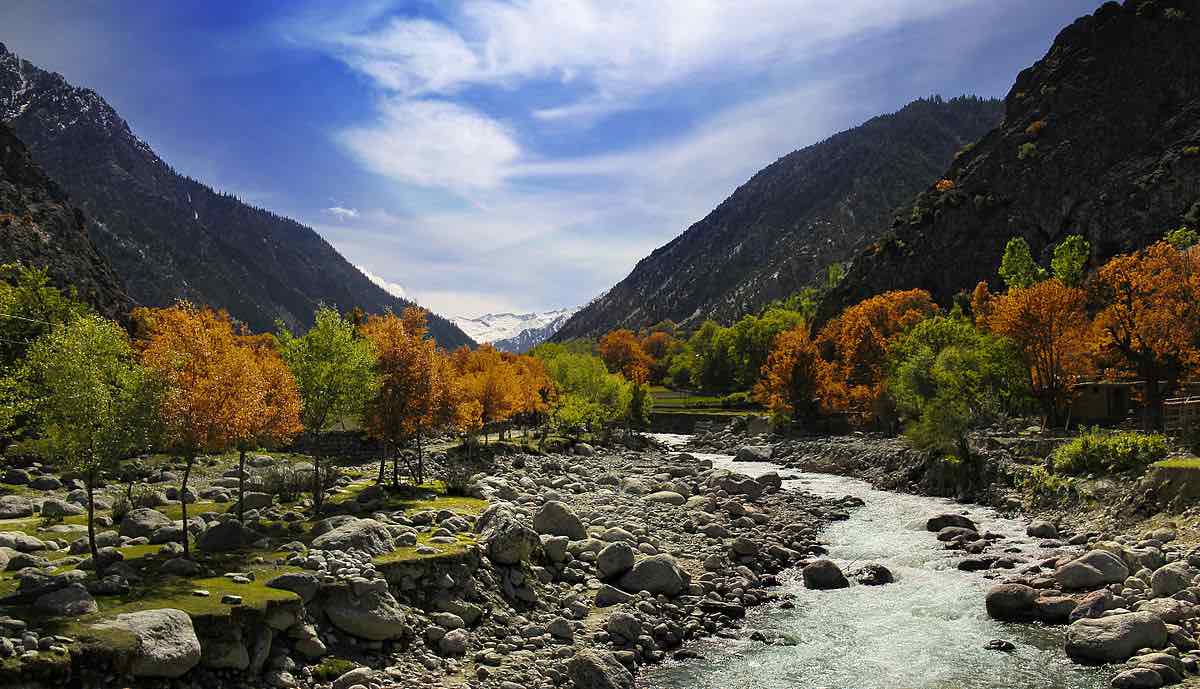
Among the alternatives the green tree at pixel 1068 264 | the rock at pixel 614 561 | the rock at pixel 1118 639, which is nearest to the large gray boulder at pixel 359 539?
the rock at pixel 614 561

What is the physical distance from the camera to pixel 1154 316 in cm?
4047

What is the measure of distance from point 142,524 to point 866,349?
87.0 metres

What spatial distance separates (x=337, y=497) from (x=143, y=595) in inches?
698

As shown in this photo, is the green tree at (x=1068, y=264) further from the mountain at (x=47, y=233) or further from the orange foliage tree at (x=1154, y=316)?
the mountain at (x=47, y=233)

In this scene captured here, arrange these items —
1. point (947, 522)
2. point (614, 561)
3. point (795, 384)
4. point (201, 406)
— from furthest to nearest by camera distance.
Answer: point (795, 384) < point (947, 522) < point (614, 561) < point (201, 406)

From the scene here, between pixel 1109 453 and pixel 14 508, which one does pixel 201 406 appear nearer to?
pixel 14 508

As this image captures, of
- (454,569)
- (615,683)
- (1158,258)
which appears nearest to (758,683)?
(615,683)

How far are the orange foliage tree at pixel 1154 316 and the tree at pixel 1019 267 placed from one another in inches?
1729

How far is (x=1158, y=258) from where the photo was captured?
42375mm

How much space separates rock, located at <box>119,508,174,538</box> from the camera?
75.8 feet

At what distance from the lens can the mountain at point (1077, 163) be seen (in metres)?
99.0

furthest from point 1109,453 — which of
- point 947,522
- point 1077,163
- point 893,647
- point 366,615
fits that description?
point 1077,163

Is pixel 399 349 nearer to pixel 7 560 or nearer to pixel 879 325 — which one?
pixel 7 560

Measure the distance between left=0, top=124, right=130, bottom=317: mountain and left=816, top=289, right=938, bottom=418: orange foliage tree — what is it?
322 ft
